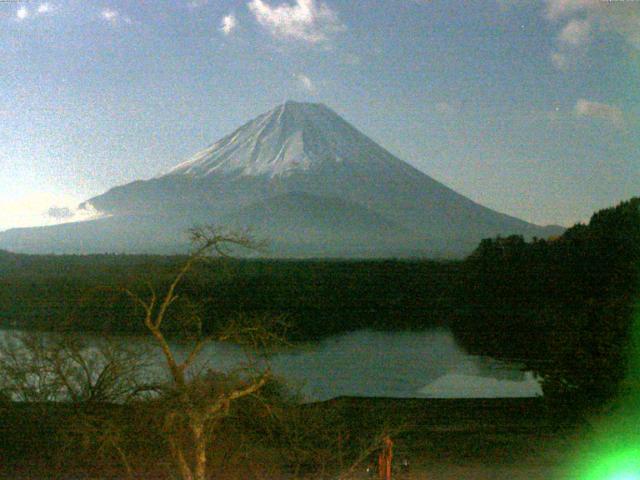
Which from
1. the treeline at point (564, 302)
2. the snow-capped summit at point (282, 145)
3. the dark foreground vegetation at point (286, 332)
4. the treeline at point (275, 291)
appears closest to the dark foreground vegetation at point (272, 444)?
the dark foreground vegetation at point (286, 332)

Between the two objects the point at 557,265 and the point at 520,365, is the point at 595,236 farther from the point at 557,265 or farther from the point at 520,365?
the point at 520,365

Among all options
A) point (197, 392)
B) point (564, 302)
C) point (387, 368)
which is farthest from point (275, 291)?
point (197, 392)

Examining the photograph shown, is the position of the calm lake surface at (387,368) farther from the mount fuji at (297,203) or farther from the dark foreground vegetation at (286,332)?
the mount fuji at (297,203)

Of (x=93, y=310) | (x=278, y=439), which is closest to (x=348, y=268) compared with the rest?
(x=93, y=310)

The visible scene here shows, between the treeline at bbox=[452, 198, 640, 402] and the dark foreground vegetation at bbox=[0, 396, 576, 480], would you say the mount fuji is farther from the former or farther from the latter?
the dark foreground vegetation at bbox=[0, 396, 576, 480]

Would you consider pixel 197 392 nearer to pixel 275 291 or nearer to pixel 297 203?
pixel 275 291

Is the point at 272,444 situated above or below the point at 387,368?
above
